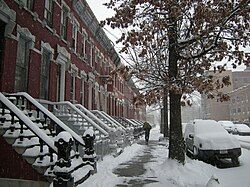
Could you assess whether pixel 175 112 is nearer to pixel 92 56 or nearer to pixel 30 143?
pixel 30 143

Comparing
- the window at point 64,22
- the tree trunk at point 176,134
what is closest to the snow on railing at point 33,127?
the tree trunk at point 176,134

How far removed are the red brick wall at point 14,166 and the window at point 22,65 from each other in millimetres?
3640

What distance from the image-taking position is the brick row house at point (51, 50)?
A: 10523mm

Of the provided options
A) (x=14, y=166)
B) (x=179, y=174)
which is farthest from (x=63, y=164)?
(x=179, y=174)

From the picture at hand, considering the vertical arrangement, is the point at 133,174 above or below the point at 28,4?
below

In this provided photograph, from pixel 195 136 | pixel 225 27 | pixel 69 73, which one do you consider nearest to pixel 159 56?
pixel 225 27

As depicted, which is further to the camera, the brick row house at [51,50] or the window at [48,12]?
the window at [48,12]

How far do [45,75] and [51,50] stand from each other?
1335mm

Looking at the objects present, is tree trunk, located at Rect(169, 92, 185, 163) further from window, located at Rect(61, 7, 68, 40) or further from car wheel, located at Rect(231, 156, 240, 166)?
window, located at Rect(61, 7, 68, 40)

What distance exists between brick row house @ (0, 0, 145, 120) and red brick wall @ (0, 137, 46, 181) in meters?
2.93

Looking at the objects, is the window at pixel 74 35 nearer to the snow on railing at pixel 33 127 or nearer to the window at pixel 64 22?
the window at pixel 64 22

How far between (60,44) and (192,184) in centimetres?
1037

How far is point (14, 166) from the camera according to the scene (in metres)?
7.78

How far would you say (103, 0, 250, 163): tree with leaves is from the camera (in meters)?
9.12
